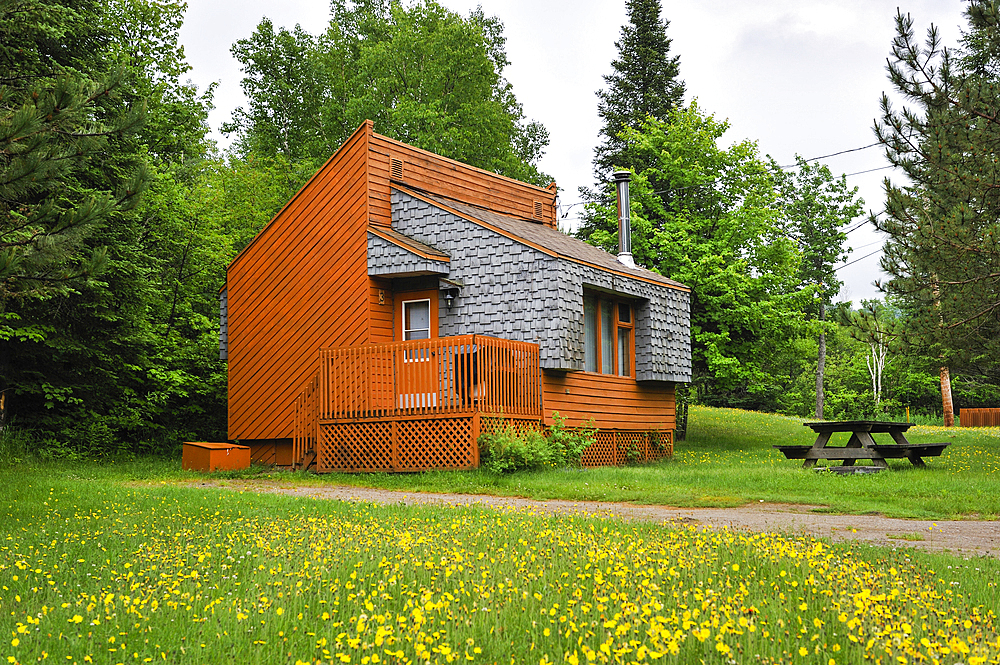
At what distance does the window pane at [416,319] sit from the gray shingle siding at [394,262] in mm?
1063

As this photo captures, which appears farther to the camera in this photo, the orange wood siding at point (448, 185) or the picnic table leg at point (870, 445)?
the orange wood siding at point (448, 185)

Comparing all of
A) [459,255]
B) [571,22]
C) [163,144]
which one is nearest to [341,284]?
[459,255]

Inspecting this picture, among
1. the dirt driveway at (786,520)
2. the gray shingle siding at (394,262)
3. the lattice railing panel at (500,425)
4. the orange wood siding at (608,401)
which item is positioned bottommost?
the dirt driveway at (786,520)

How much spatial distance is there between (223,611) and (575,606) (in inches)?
79.0

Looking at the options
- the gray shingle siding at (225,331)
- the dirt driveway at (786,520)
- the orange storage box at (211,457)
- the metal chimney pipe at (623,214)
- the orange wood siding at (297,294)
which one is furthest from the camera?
the metal chimney pipe at (623,214)

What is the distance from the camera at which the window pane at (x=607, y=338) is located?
63.9ft

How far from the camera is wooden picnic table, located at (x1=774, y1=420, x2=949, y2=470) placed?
1481cm

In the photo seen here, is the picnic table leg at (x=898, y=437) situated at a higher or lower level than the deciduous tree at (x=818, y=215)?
lower

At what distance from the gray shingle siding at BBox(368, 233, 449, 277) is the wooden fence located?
3346cm

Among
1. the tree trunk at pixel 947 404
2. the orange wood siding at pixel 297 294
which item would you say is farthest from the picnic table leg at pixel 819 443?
the tree trunk at pixel 947 404

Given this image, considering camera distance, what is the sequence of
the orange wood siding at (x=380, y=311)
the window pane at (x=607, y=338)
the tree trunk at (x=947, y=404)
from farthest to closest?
1. the tree trunk at (x=947, y=404)
2. the window pane at (x=607, y=338)
3. the orange wood siding at (x=380, y=311)

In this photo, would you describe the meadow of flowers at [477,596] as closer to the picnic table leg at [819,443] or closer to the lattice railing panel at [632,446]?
the picnic table leg at [819,443]

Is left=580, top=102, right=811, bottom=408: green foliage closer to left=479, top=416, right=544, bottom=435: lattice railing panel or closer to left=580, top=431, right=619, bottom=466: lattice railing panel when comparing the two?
left=580, top=431, right=619, bottom=466: lattice railing panel

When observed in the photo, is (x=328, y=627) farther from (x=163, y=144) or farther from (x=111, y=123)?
(x=163, y=144)
